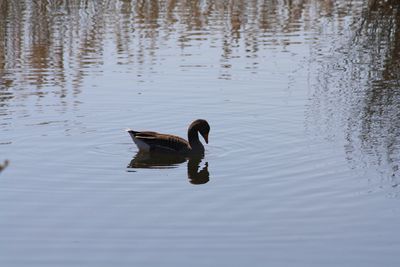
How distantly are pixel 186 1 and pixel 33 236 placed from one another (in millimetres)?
14043

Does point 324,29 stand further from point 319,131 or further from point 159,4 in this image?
point 319,131

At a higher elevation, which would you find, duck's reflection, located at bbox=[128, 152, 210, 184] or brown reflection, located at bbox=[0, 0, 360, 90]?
brown reflection, located at bbox=[0, 0, 360, 90]

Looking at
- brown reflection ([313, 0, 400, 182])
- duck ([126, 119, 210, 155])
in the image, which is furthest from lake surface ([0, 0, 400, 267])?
duck ([126, 119, 210, 155])

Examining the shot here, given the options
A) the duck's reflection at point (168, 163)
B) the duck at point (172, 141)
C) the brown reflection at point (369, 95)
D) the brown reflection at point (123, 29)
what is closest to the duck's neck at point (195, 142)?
the duck at point (172, 141)

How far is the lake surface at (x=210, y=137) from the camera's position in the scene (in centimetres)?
805

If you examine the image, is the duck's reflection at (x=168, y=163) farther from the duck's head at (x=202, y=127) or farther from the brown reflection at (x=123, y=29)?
the brown reflection at (x=123, y=29)

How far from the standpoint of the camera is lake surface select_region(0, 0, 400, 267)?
805 centimetres

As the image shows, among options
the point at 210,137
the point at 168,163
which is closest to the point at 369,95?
the point at 210,137

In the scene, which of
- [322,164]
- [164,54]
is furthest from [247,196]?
[164,54]

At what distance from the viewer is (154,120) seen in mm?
12578

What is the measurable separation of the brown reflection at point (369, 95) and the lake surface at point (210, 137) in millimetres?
41

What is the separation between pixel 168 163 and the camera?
1120 cm

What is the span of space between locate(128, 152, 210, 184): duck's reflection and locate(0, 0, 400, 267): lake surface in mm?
52

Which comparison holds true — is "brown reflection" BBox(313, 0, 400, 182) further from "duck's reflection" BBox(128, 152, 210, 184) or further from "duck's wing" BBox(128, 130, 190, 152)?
"duck's wing" BBox(128, 130, 190, 152)
